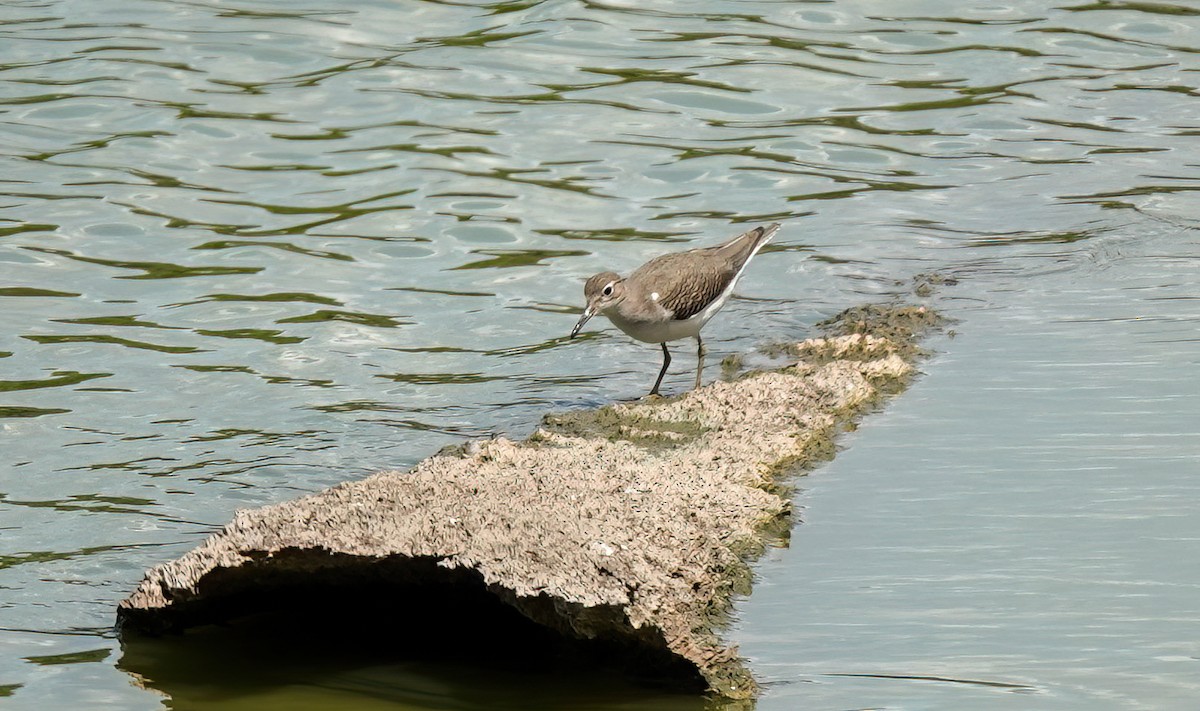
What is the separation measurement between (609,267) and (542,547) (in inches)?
214

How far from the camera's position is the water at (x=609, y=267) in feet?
17.6

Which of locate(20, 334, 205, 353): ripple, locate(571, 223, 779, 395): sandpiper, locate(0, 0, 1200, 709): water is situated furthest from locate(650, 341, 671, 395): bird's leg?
locate(20, 334, 205, 353): ripple

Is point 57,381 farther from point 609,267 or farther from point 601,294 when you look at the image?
point 609,267

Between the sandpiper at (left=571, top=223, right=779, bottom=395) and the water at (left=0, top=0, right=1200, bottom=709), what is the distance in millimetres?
395

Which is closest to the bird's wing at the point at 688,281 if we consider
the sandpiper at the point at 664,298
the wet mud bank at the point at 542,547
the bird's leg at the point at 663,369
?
the sandpiper at the point at 664,298

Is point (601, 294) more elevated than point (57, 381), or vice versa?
point (601, 294)

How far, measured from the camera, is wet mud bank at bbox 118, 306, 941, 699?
500 centimetres

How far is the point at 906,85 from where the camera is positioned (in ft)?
45.9

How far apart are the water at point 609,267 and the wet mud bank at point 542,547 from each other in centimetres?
19

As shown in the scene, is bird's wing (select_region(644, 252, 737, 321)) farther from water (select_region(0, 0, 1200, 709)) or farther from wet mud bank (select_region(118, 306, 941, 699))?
wet mud bank (select_region(118, 306, 941, 699))

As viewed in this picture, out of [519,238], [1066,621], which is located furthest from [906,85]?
[1066,621]

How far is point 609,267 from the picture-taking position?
10.4m

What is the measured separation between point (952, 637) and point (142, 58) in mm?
10775

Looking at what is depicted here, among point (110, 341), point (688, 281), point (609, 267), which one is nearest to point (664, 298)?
point (688, 281)
